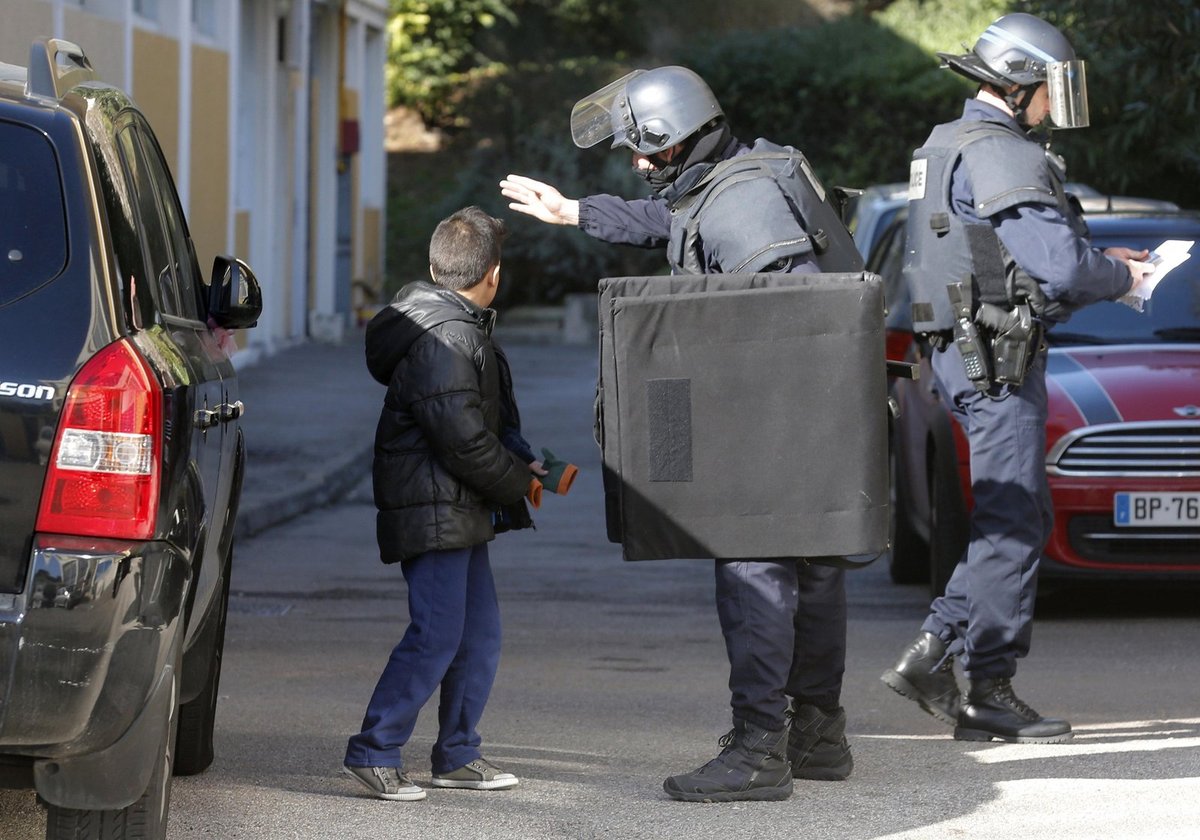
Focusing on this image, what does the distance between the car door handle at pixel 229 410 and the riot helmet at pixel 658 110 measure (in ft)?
3.49

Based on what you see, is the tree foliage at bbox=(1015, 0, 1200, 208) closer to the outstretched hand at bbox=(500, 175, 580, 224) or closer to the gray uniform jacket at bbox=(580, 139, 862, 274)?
the outstretched hand at bbox=(500, 175, 580, 224)

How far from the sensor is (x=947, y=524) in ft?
26.0

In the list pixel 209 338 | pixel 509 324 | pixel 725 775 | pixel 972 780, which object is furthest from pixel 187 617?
pixel 509 324

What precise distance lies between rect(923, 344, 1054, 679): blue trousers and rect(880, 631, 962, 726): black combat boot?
0.09m

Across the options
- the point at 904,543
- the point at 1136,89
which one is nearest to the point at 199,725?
the point at 904,543

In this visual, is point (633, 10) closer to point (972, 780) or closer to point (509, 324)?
point (509, 324)

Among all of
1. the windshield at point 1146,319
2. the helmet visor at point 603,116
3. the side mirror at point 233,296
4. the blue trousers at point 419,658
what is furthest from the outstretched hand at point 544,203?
the windshield at point 1146,319

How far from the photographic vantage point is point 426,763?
548cm

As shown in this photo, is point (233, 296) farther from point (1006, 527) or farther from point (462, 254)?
point (1006, 527)

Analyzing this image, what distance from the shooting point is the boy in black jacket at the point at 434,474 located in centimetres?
489

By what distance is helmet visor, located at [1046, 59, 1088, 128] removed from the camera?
5812 mm

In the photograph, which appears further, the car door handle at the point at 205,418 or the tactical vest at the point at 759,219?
the tactical vest at the point at 759,219

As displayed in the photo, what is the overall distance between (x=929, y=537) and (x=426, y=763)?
342 cm

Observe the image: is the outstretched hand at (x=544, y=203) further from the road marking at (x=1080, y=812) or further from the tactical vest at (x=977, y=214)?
the road marking at (x=1080, y=812)
